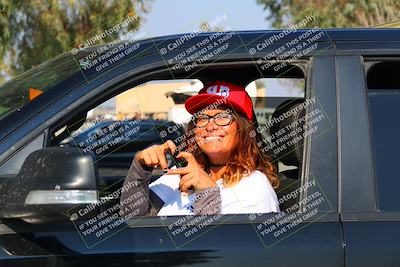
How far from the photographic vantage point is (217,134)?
258cm

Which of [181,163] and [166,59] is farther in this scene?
[181,163]

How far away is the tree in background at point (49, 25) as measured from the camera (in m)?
15.5

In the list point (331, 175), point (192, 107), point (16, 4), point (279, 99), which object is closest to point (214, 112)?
point (192, 107)

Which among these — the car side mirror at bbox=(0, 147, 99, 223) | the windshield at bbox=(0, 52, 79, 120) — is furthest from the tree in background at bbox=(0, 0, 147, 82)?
the car side mirror at bbox=(0, 147, 99, 223)

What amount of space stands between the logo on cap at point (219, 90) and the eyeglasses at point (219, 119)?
88 millimetres

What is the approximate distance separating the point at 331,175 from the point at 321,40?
0.49 metres

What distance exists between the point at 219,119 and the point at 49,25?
13.9 metres

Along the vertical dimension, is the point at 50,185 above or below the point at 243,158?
above

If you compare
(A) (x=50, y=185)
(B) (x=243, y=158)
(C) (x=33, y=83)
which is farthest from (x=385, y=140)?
(C) (x=33, y=83)

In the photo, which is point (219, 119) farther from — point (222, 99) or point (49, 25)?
point (49, 25)

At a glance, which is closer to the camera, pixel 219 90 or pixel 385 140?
pixel 385 140

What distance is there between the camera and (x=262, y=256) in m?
2.07

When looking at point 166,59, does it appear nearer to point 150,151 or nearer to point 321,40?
point 150,151

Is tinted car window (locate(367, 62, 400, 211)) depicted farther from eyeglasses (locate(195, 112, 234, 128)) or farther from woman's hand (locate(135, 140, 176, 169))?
woman's hand (locate(135, 140, 176, 169))
